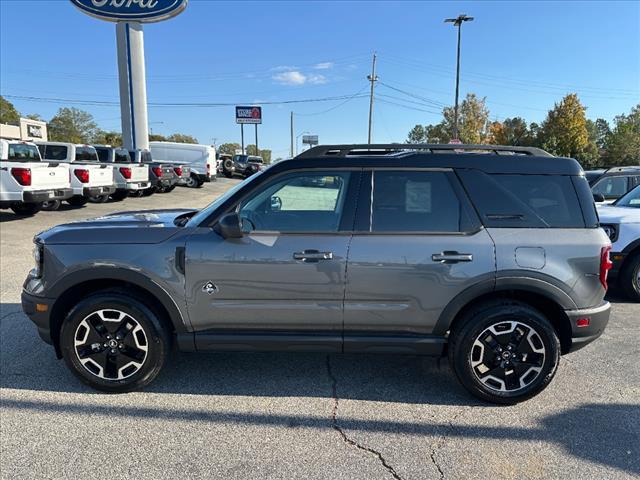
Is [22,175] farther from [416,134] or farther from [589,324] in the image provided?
→ [416,134]

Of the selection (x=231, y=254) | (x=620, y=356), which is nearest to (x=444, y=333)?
(x=231, y=254)

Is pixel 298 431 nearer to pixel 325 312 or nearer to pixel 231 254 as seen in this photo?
pixel 325 312

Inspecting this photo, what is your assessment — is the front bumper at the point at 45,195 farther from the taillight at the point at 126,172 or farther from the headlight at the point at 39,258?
the headlight at the point at 39,258

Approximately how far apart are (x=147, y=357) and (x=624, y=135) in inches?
2178

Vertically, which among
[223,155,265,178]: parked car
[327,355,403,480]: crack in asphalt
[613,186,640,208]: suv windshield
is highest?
[223,155,265,178]: parked car

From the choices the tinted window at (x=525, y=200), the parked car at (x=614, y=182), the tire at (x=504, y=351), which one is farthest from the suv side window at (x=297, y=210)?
the parked car at (x=614, y=182)

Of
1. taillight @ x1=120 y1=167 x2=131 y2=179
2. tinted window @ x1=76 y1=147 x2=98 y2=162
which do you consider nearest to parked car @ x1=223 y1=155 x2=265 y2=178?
taillight @ x1=120 y1=167 x2=131 y2=179

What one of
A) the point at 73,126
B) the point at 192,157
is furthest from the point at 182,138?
the point at 192,157

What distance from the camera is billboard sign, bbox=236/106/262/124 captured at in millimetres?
59938

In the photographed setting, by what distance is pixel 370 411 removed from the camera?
9.81ft

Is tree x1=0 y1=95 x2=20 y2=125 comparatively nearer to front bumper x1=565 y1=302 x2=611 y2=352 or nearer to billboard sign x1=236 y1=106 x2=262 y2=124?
billboard sign x1=236 y1=106 x2=262 y2=124

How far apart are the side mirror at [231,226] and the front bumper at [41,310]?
136 cm

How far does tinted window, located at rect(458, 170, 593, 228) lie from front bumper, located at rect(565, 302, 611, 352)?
2.00ft

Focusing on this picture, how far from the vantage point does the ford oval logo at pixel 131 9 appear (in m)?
19.5
